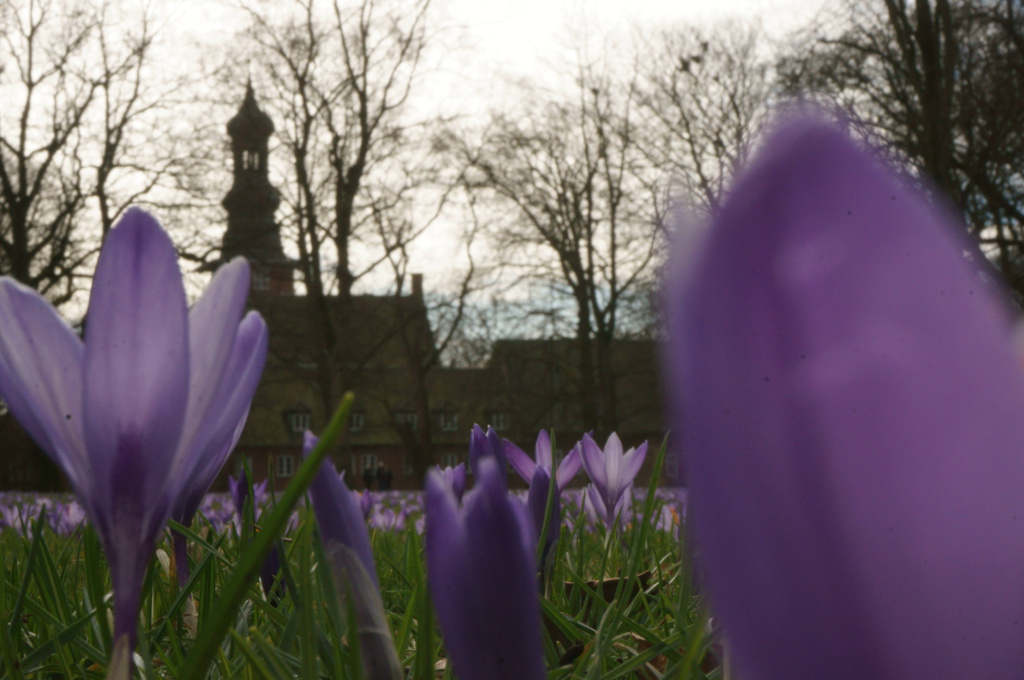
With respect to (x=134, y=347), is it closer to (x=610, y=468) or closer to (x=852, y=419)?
(x=852, y=419)

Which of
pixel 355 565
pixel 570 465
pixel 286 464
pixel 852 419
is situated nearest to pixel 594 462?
pixel 570 465

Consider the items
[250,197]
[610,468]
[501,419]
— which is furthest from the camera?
[501,419]

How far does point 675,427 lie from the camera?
25 centimetres

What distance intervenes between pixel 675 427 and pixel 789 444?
38mm

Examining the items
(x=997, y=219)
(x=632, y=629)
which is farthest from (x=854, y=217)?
(x=997, y=219)

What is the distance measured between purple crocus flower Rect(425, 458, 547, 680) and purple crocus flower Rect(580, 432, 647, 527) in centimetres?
109

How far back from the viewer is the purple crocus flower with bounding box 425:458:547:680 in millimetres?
358

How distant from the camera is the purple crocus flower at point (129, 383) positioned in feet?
1.33

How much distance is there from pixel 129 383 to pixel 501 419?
3495 cm

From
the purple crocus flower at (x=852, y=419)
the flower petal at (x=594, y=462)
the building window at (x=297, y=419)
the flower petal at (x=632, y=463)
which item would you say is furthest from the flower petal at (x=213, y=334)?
the building window at (x=297, y=419)

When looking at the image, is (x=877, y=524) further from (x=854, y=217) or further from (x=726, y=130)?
(x=726, y=130)

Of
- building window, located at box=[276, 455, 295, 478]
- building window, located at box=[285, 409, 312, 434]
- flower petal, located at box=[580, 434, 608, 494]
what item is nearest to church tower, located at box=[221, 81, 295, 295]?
flower petal, located at box=[580, 434, 608, 494]

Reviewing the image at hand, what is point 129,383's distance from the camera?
1.35ft

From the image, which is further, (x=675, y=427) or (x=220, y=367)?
(x=220, y=367)
